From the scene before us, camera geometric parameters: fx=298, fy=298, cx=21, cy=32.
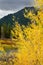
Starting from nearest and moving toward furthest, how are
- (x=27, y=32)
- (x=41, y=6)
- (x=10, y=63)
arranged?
(x=41, y=6)
(x=27, y=32)
(x=10, y=63)

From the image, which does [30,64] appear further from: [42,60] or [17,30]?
[17,30]

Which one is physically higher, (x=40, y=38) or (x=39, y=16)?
(x=39, y=16)

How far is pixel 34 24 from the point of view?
15.1m

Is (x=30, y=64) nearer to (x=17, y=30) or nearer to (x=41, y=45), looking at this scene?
(x=41, y=45)

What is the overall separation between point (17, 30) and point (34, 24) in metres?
1.12

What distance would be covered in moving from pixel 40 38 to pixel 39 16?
3.68 feet

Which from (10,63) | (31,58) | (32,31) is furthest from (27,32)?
(10,63)

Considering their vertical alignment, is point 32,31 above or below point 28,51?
above

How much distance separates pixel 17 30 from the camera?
51.5 feet

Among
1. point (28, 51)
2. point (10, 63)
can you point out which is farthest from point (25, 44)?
point (10, 63)

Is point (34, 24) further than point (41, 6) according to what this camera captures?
Yes

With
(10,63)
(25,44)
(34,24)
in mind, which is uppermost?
(34,24)

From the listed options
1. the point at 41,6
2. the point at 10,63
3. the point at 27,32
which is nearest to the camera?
the point at 41,6

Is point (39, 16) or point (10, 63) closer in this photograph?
point (39, 16)
